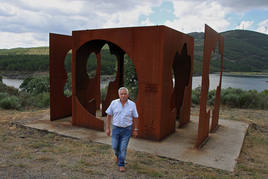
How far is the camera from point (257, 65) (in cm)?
5756

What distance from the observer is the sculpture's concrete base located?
458 centimetres

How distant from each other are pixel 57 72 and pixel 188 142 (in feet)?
14.3

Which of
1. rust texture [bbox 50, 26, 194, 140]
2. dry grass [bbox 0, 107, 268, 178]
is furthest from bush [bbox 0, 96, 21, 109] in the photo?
rust texture [bbox 50, 26, 194, 140]

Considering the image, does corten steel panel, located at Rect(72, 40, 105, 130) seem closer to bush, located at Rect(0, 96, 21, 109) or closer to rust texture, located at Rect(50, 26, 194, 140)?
rust texture, located at Rect(50, 26, 194, 140)

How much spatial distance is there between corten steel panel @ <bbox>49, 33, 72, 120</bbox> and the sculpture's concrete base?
38 cm

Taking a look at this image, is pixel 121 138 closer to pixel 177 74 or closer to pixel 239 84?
pixel 177 74

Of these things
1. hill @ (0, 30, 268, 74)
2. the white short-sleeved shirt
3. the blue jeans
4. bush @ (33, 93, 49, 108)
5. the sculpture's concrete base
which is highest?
hill @ (0, 30, 268, 74)

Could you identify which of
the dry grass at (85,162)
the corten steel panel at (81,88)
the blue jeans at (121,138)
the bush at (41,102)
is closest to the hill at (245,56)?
the bush at (41,102)

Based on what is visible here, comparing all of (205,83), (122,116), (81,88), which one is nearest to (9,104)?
(81,88)

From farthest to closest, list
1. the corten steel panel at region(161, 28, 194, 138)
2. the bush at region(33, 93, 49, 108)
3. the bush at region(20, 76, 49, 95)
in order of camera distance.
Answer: the bush at region(20, 76, 49, 95) → the bush at region(33, 93, 49, 108) → the corten steel panel at region(161, 28, 194, 138)

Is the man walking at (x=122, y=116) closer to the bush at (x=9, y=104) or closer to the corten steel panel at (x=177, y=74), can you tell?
the corten steel panel at (x=177, y=74)

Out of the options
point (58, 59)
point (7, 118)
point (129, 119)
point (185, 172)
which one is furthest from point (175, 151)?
point (7, 118)

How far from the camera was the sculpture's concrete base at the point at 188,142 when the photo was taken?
4.58 m

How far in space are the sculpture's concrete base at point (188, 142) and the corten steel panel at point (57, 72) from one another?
38 centimetres
